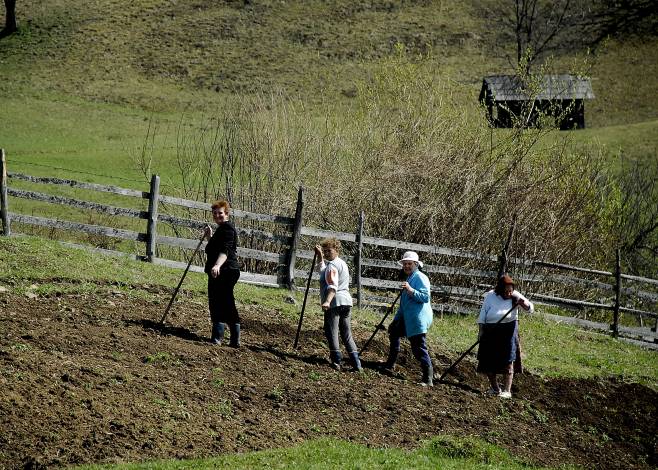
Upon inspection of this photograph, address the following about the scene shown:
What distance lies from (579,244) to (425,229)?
5295mm

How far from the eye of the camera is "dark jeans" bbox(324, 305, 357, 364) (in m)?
11.5

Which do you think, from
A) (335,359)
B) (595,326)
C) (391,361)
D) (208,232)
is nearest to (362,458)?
(335,359)

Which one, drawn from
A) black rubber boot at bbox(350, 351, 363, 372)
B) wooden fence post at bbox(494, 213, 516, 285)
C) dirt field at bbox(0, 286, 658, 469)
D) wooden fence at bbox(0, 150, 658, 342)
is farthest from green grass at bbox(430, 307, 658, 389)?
black rubber boot at bbox(350, 351, 363, 372)

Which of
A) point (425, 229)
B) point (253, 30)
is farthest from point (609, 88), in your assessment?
point (425, 229)

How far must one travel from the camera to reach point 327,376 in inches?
450

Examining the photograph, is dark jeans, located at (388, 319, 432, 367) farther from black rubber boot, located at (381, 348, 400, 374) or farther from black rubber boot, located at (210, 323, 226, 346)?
black rubber boot, located at (210, 323, 226, 346)

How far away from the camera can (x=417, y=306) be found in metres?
11.9

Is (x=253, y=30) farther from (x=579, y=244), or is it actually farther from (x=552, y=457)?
(x=552, y=457)

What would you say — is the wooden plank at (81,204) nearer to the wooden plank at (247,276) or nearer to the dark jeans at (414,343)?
the wooden plank at (247,276)

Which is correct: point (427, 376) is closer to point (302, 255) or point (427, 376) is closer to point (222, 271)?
point (222, 271)

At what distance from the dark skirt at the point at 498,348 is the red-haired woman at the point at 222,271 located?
333 centimetres

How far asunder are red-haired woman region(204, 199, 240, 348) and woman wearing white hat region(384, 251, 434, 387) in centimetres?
214

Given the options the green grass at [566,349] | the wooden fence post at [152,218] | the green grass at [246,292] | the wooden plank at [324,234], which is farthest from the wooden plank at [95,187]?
the green grass at [566,349]

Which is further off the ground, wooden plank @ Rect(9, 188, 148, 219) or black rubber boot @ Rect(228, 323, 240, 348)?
wooden plank @ Rect(9, 188, 148, 219)
